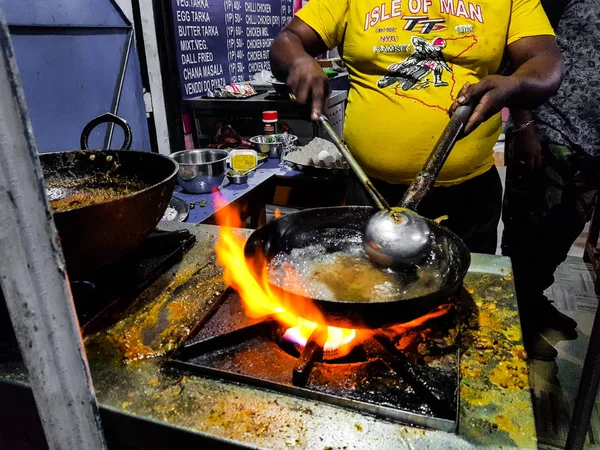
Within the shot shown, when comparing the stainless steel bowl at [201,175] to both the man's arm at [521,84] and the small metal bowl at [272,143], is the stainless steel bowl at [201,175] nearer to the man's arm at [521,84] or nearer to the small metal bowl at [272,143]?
the small metal bowl at [272,143]

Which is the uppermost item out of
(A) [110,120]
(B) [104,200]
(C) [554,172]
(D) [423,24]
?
(D) [423,24]

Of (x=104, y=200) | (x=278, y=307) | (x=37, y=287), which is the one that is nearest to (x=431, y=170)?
(x=278, y=307)

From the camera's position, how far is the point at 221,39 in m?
3.97

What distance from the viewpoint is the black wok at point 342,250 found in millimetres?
867

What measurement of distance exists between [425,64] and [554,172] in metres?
1.49

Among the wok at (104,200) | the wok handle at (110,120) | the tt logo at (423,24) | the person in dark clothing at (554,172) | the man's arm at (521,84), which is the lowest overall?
the person in dark clothing at (554,172)

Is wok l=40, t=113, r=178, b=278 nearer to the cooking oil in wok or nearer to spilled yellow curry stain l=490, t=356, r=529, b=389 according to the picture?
the cooking oil in wok

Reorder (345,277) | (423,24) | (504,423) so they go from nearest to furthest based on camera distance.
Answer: (504,423) → (345,277) → (423,24)

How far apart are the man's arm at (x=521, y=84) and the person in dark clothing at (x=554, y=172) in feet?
3.19

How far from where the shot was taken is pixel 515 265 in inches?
119

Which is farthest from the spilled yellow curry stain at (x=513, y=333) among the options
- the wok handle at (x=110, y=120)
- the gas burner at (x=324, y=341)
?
the wok handle at (x=110, y=120)

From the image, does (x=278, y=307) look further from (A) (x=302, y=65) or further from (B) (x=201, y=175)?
(B) (x=201, y=175)

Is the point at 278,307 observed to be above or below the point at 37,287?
below

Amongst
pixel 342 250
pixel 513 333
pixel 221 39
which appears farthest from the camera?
pixel 221 39
